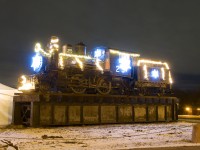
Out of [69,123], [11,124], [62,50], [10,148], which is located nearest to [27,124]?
[11,124]

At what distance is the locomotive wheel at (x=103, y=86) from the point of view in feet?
70.9

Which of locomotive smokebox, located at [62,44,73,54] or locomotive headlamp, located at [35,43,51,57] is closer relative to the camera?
locomotive headlamp, located at [35,43,51,57]

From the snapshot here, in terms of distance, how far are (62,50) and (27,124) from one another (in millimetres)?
5780

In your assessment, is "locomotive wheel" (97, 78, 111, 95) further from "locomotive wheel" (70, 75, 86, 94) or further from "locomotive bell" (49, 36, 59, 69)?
"locomotive bell" (49, 36, 59, 69)

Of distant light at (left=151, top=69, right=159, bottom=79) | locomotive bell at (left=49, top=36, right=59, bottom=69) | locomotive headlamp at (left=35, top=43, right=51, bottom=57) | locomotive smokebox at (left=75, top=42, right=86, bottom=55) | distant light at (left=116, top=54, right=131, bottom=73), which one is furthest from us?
distant light at (left=151, top=69, right=159, bottom=79)

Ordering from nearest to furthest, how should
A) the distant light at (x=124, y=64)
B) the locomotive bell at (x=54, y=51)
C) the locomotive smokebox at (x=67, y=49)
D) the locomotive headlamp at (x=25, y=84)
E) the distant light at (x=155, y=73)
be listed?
1. the locomotive bell at (x=54, y=51)
2. the locomotive headlamp at (x=25, y=84)
3. the locomotive smokebox at (x=67, y=49)
4. the distant light at (x=124, y=64)
5. the distant light at (x=155, y=73)

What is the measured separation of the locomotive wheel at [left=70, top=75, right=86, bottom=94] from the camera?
2031cm

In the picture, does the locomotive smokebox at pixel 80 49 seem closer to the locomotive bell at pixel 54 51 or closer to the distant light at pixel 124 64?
the locomotive bell at pixel 54 51

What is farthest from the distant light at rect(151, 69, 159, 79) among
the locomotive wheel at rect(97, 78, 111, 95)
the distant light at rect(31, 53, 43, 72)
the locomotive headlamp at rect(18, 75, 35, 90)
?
the locomotive headlamp at rect(18, 75, 35, 90)

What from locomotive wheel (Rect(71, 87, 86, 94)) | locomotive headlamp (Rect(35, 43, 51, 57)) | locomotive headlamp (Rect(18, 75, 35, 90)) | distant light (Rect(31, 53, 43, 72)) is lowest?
locomotive wheel (Rect(71, 87, 86, 94))

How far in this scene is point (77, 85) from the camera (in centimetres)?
2044

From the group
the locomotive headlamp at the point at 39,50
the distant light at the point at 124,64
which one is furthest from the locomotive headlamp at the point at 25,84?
the distant light at the point at 124,64

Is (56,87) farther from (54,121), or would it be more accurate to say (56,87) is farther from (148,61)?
(148,61)

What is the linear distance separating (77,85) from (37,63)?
298 cm
